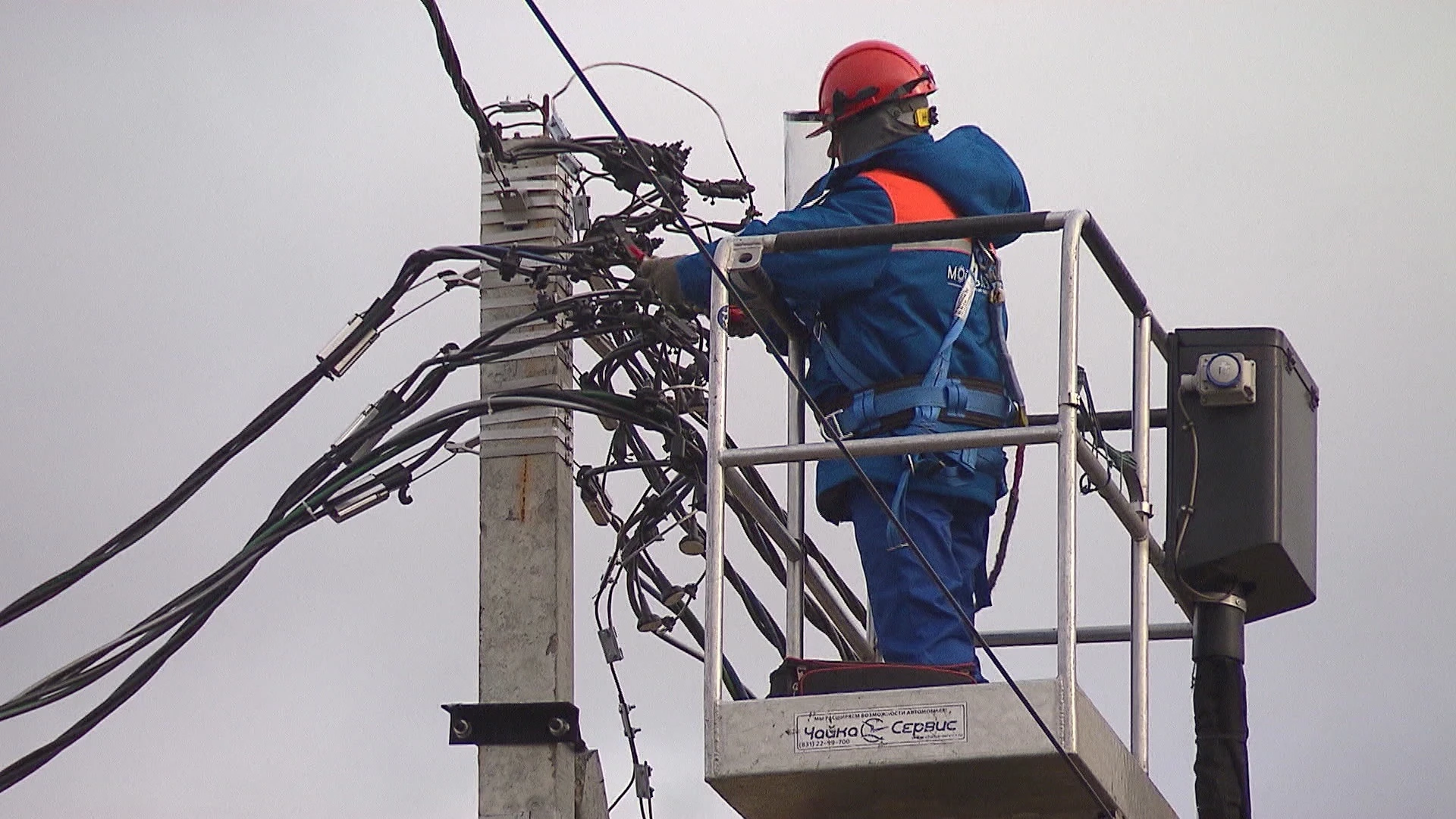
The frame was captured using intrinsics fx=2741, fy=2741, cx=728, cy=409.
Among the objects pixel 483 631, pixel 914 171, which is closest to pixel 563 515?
pixel 483 631

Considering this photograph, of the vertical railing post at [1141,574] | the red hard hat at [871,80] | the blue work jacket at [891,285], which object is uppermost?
the red hard hat at [871,80]

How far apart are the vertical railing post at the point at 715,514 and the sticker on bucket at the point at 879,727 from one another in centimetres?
26

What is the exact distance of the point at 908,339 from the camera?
27.3ft

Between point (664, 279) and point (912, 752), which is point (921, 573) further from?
point (664, 279)

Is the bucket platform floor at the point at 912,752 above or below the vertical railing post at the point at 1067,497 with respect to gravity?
below

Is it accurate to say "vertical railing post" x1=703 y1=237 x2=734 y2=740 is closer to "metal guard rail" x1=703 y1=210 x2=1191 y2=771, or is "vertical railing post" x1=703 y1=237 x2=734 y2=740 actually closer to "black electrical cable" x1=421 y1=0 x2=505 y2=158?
"metal guard rail" x1=703 y1=210 x2=1191 y2=771

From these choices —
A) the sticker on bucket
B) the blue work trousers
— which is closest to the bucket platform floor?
the sticker on bucket

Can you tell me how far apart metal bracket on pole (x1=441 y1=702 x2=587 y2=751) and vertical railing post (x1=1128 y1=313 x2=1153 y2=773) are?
1.92 metres

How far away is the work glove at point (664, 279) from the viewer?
8805 millimetres

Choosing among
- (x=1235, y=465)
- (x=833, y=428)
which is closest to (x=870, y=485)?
(x=833, y=428)

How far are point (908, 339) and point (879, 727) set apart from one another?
1.32 meters

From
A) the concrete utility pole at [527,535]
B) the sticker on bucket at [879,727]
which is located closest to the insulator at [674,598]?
the concrete utility pole at [527,535]

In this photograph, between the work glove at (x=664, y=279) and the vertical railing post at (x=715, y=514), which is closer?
the vertical railing post at (x=715, y=514)

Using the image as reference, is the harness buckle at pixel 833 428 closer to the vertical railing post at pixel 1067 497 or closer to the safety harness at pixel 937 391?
the safety harness at pixel 937 391
